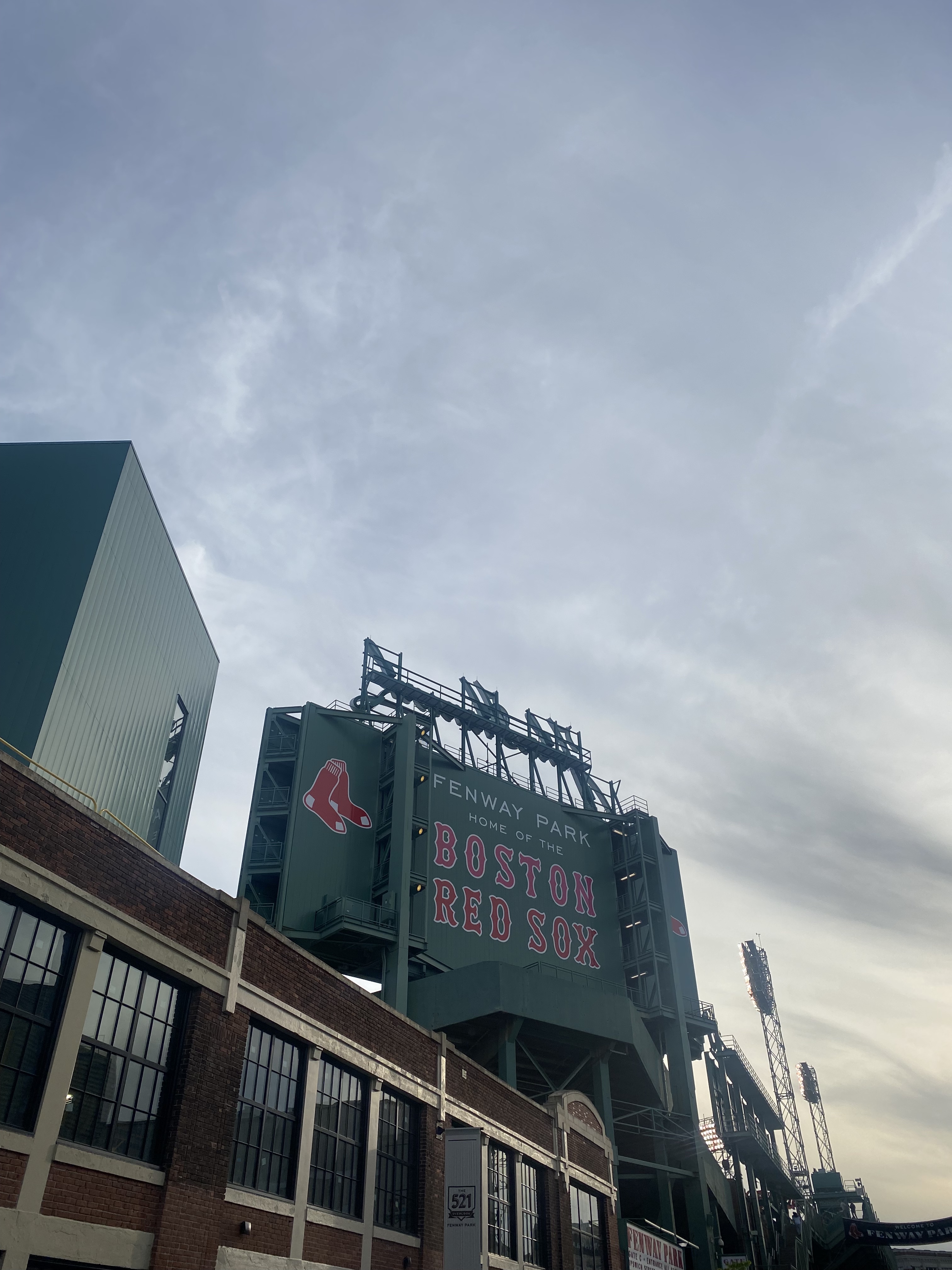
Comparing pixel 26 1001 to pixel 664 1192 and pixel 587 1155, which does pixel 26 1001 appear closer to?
pixel 587 1155

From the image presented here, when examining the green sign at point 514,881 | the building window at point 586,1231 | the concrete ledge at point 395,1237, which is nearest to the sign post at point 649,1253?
the building window at point 586,1231

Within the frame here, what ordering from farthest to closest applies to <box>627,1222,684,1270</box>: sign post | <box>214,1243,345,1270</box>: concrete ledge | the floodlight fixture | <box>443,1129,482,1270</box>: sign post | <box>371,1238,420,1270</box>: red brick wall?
1. the floodlight fixture
2. <box>627,1222,684,1270</box>: sign post
3. <box>443,1129,482,1270</box>: sign post
4. <box>371,1238,420,1270</box>: red brick wall
5. <box>214,1243,345,1270</box>: concrete ledge

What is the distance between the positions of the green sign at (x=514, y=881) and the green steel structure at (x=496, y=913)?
89mm

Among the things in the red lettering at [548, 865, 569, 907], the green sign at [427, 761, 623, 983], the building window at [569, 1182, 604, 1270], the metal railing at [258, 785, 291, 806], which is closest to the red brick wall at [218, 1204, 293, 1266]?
the building window at [569, 1182, 604, 1270]

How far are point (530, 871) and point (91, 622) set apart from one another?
82.9 feet

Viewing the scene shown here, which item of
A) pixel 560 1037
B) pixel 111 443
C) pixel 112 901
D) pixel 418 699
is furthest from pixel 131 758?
pixel 112 901

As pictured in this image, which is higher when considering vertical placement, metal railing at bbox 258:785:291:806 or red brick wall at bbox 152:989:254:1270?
metal railing at bbox 258:785:291:806

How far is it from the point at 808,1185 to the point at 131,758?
105347 mm

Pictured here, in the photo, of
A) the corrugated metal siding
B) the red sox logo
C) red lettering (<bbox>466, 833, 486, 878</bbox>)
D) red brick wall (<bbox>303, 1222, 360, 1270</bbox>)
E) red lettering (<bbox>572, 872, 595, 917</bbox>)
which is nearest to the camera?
red brick wall (<bbox>303, 1222, 360, 1270</bbox>)

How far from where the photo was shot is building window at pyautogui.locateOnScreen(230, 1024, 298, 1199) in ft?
49.3

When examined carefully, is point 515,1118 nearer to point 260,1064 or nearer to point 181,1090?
point 260,1064

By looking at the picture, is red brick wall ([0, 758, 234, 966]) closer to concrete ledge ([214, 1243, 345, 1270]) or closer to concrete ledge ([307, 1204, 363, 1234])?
concrete ledge ([214, 1243, 345, 1270])

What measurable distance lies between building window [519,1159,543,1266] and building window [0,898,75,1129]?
50.3 ft

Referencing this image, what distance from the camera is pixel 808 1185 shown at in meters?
108
